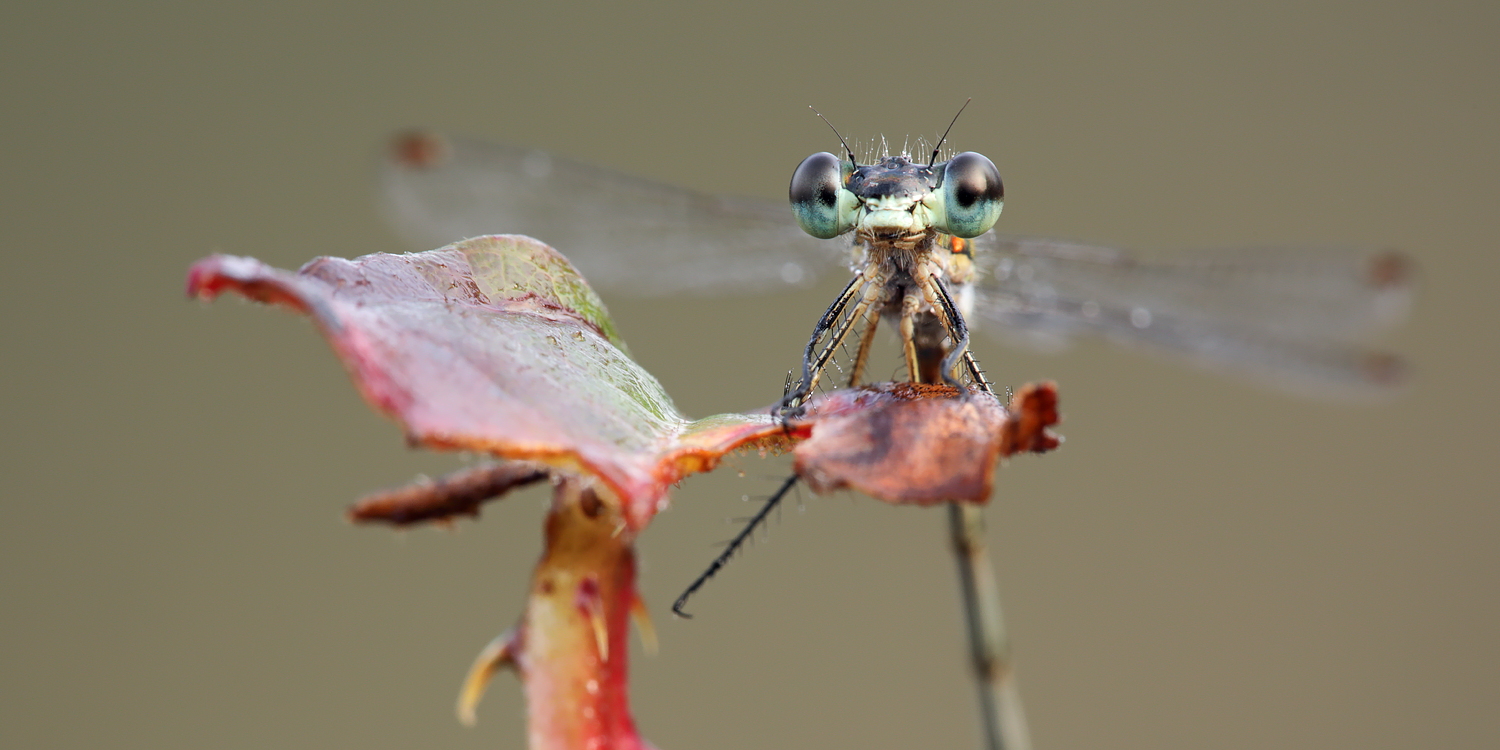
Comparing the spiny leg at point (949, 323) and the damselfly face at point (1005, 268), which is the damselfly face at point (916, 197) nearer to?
the spiny leg at point (949, 323)

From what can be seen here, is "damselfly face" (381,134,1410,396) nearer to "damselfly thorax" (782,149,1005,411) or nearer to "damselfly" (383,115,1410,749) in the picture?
"damselfly" (383,115,1410,749)

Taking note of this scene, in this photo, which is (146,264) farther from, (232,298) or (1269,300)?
(232,298)

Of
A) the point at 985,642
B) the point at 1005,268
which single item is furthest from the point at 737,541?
the point at 1005,268

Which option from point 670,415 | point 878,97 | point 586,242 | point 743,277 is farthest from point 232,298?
point 878,97

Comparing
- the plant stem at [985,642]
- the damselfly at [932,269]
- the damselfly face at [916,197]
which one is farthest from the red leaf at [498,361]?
the plant stem at [985,642]

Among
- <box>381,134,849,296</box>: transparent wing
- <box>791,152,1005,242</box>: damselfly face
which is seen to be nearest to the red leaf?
<box>791,152,1005,242</box>: damselfly face

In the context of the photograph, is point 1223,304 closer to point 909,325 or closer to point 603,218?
point 603,218
